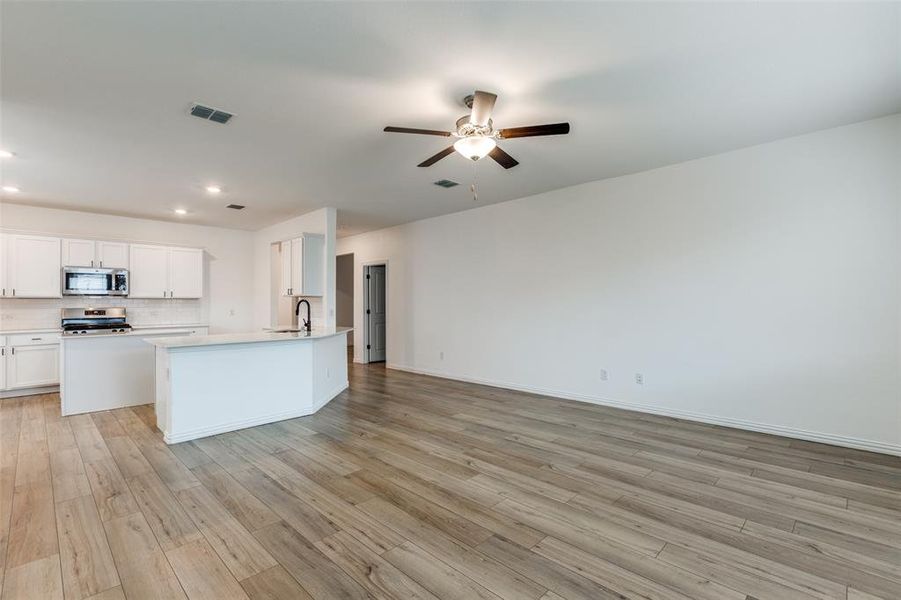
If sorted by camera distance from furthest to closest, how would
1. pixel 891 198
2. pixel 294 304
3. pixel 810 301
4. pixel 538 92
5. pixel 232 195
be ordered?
pixel 294 304 → pixel 232 195 → pixel 810 301 → pixel 891 198 → pixel 538 92

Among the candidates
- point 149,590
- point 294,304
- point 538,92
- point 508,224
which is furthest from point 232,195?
point 149,590

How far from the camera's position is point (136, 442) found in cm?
376

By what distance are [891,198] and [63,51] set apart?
20.0ft

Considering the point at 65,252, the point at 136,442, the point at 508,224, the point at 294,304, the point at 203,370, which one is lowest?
the point at 136,442

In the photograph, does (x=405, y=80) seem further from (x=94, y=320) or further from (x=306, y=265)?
(x=94, y=320)

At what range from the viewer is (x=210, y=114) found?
3080 mm

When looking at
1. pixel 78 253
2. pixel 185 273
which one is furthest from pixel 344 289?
pixel 78 253

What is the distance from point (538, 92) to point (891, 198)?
322 cm

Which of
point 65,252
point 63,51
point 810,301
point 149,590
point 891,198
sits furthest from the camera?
point 65,252

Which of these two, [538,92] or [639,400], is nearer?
[538,92]

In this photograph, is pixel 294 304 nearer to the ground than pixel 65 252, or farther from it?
nearer to the ground

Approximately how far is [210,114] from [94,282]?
4.58 m

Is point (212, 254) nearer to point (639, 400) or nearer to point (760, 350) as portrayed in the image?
point (639, 400)

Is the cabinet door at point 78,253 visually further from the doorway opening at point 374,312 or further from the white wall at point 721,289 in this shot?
the white wall at point 721,289
